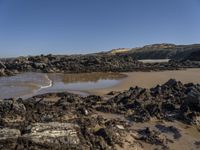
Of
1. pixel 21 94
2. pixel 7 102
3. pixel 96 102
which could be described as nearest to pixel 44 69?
pixel 21 94

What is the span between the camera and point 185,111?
1143 centimetres

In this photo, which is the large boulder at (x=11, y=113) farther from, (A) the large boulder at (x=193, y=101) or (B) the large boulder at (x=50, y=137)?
(A) the large boulder at (x=193, y=101)

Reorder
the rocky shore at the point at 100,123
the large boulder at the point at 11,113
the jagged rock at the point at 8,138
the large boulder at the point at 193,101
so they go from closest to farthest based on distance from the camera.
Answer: the jagged rock at the point at 8,138 < the rocky shore at the point at 100,123 < the large boulder at the point at 11,113 < the large boulder at the point at 193,101

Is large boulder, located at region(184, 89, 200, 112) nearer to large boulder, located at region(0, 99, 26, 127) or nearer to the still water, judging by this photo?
large boulder, located at region(0, 99, 26, 127)

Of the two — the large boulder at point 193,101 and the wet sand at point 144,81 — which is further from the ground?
the large boulder at point 193,101

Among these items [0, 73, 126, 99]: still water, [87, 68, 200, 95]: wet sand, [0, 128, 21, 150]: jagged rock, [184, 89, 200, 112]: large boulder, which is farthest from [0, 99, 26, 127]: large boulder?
[87, 68, 200, 95]: wet sand

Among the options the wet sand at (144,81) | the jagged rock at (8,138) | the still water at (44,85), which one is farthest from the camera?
the wet sand at (144,81)

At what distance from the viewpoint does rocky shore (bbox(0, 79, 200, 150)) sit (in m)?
7.43

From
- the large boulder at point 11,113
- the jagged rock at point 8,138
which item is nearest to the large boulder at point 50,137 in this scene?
the jagged rock at point 8,138

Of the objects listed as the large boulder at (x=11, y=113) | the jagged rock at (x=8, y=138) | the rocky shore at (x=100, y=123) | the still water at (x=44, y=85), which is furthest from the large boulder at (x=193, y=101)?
the still water at (x=44, y=85)

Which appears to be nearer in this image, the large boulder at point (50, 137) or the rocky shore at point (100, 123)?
the large boulder at point (50, 137)

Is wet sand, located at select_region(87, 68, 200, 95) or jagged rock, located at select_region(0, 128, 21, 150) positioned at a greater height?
jagged rock, located at select_region(0, 128, 21, 150)

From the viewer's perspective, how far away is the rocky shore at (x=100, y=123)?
7.43 metres

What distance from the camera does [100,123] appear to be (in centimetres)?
959
